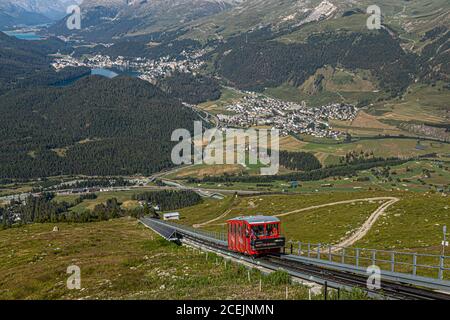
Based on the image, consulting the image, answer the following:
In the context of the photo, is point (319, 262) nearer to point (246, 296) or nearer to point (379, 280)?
point (379, 280)

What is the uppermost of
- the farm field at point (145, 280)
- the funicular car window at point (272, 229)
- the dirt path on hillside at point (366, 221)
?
the funicular car window at point (272, 229)

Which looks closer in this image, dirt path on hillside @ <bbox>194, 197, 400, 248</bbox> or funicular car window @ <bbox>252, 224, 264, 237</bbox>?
funicular car window @ <bbox>252, 224, 264, 237</bbox>

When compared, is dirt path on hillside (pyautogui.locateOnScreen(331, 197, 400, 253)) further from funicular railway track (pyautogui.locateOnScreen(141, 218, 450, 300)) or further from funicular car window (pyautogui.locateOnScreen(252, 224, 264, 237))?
funicular railway track (pyautogui.locateOnScreen(141, 218, 450, 300))

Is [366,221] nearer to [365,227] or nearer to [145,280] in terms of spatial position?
[365,227]

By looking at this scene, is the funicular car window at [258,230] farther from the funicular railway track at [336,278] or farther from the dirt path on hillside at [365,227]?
the dirt path on hillside at [365,227]

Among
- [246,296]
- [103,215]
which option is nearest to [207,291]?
[246,296]

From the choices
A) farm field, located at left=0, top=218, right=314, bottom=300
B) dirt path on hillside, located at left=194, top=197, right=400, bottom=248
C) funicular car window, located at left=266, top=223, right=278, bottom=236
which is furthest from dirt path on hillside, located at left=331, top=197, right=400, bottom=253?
farm field, located at left=0, top=218, right=314, bottom=300

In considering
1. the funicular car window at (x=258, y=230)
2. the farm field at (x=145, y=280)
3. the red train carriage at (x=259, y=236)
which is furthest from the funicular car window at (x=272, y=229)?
the farm field at (x=145, y=280)

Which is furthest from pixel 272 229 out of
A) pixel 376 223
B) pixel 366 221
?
pixel 366 221

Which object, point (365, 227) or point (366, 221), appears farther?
point (366, 221)
